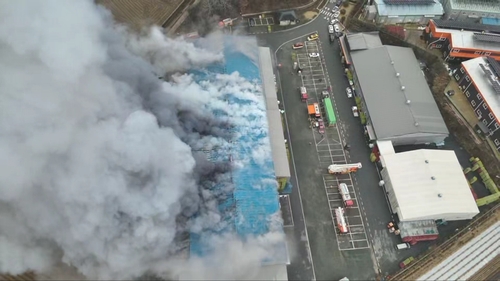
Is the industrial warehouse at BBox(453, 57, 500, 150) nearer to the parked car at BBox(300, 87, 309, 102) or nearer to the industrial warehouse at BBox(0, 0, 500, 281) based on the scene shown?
the industrial warehouse at BBox(0, 0, 500, 281)

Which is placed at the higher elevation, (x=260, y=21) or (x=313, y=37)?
(x=260, y=21)

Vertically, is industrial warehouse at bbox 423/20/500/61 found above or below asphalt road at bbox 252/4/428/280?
above

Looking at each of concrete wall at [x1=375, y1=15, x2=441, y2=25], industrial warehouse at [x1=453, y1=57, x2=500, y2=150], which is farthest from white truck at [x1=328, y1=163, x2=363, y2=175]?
concrete wall at [x1=375, y1=15, x2=441, y2=25]

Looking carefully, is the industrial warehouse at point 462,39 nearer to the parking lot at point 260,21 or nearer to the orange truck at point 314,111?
the orange truck at point 314,111

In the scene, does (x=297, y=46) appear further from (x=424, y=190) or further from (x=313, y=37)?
(x=424, y=190)

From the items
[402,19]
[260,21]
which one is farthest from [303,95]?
[402,19]

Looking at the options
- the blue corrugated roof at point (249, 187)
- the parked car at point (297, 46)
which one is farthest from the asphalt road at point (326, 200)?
the blue corrugated roof at point (249, 187)

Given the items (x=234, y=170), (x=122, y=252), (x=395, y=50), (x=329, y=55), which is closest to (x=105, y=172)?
(x=122, y=252)
